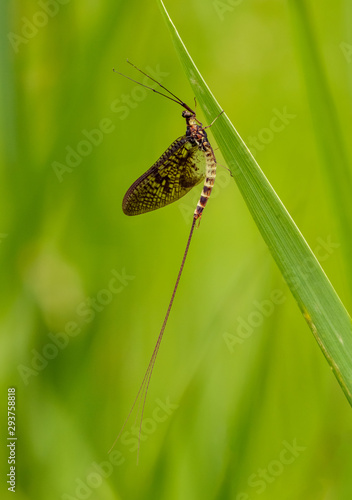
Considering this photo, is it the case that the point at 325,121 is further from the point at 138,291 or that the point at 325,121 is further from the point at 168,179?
the point at 138,291

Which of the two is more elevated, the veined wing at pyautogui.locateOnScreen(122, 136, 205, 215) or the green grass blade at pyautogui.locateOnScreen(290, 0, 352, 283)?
the green grass blade at pyautogui.locateOnScreen(290, 0, 352, 283)

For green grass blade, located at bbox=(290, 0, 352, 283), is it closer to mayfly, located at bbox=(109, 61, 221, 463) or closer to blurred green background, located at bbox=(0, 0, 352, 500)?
blurred green background, located at bbox=(0, 0, 352, 500)

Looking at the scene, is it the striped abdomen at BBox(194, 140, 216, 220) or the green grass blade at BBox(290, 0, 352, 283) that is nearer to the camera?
the green grass blade at BBox(290, 0, 352, 283)

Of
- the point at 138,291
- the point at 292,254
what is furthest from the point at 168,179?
the point at 292,254

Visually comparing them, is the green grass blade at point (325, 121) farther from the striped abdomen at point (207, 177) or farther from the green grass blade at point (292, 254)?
the striped abdomen at point (207, 177)

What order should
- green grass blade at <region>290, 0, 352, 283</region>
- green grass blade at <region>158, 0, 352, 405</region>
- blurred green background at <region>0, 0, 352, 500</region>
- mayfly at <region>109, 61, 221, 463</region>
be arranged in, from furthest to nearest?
mayfly at <region>109, 61, 221, 463</region>, blurred green background at <region>0, 0, 352, 500</region>, green grass blade at <region>290, 0, 352, 283</region>, green grass blade at <region>158, 0, 352, 405</region>

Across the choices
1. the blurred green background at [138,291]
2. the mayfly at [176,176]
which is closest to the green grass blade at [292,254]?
the blurred green background at [138,291]

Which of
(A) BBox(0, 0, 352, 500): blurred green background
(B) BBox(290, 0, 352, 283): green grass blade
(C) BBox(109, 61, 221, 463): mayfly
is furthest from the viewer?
(C) BBox(109, 61, 221, 463): mayfly

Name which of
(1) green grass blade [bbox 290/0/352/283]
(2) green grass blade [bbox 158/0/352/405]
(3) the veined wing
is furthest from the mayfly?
(2) green grass blade [bbox 158/0/352/405]
